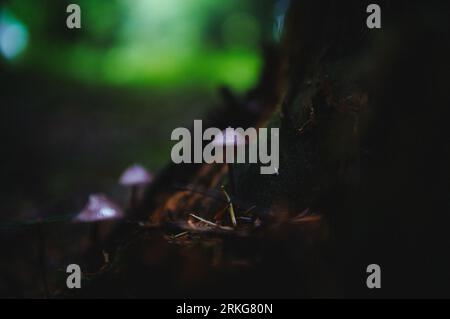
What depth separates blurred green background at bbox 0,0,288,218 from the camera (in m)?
4.17

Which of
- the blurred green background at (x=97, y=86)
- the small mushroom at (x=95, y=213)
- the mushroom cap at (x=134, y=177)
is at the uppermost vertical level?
the blurred green background at (x=97, y=86)

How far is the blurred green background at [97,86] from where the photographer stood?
4172mm

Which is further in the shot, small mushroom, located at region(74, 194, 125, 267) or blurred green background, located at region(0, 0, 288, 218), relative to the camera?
blurred green background, located at region(0, 0, 288, 218)

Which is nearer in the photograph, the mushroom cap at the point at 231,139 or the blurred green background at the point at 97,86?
the mushroom cap at the point at 231,139

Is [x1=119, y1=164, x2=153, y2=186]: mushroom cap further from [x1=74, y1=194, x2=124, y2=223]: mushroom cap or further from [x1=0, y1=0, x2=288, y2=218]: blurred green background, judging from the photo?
[x1=0, y1=0, x2=288, y2=218]: blurred green background

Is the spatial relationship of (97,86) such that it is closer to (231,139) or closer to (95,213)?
(95,213)

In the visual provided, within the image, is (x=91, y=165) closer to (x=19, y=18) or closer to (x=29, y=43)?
(x=19, y=18)

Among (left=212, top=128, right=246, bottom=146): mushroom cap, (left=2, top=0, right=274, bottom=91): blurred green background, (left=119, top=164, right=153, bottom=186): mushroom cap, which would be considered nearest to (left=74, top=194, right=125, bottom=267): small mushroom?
(left=119, top=164, right=153, bottom=186): mushroom cap

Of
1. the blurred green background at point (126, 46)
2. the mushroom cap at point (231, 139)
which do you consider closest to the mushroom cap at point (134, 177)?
the mushroom cap at point (231, 139)

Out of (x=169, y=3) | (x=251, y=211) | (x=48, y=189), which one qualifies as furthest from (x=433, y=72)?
(x=169, y=3)

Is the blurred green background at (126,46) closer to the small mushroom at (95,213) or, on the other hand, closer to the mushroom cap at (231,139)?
the mushroom cap at (231,139)

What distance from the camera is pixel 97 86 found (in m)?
7.54

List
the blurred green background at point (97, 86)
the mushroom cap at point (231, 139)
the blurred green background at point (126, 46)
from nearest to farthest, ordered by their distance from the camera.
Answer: the mushroom cap at point (231, 139)
the blurred green background at point (97, 86)
the blurred green background at point (126, 46)

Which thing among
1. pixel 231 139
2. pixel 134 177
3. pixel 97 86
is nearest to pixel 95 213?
pixel 134 177
